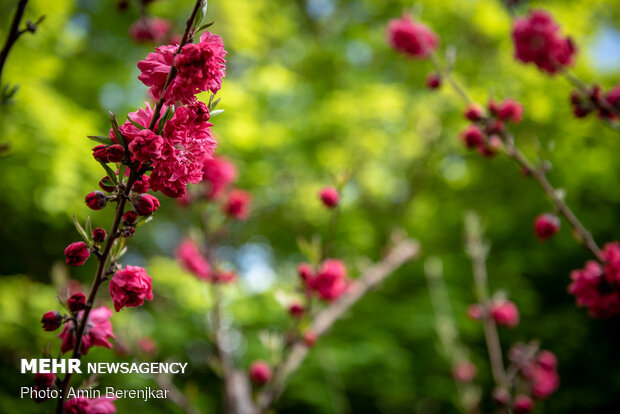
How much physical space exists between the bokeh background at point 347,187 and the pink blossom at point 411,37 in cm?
219

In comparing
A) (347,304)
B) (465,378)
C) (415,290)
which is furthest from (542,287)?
(347,304)

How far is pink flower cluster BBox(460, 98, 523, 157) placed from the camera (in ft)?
5.62

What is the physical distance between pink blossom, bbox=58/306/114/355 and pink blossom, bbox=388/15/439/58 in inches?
74.4

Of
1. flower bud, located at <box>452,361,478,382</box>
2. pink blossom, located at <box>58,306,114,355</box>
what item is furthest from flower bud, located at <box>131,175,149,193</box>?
flower bud, located at <box>452,361,478,382</box>

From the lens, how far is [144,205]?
842 millimetres

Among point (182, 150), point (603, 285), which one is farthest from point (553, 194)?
point (182, 150)

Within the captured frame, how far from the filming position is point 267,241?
6859 mm

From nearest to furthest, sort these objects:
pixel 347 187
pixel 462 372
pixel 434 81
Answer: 1. pixel 434 81
2. pixel 462 372
3. pixel 347 187

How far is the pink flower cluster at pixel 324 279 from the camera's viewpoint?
1816mm

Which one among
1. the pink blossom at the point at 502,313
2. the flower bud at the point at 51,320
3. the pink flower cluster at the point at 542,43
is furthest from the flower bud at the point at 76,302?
the pink blossom at the point at 502,313

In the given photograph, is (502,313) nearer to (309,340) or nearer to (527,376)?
(527,376)

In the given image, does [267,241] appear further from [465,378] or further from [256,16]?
[465,378]

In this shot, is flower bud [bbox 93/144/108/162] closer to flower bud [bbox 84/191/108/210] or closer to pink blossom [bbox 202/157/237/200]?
flower bud [bbox 84/191/108/210]

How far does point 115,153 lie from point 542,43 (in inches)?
74.8
